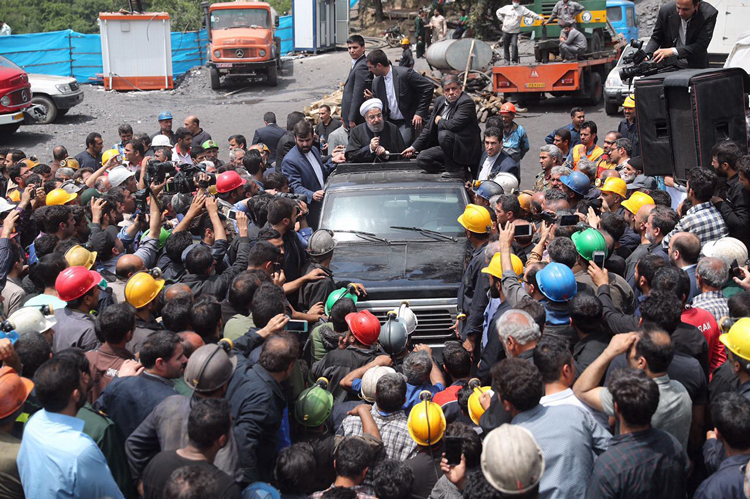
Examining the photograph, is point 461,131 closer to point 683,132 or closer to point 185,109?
point 683,132

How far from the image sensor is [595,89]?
777 inches

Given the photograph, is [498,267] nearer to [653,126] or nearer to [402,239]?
[402,239]

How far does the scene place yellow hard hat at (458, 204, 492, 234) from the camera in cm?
624

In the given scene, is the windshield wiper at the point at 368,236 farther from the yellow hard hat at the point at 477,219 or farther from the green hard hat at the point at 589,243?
the green hard hat at the point at 589,243

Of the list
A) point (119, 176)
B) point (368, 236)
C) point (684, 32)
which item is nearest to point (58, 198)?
point (119, 176)

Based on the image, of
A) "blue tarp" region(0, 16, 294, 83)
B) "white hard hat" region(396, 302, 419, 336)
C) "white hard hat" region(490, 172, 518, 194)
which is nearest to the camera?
"white hard hat" region(396, 302, 419, 336)

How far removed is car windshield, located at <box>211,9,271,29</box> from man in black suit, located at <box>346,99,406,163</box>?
1882 cm

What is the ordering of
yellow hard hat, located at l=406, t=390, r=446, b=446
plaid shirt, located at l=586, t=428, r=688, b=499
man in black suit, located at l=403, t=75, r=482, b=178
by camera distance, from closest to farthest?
plaid shirt, located at l=586, t=428, r=688, b=499, yellow hard hat, located at l=406, t=390, r=446, b=446, man in black suit, located at l=403, t=75, r=482, b=178

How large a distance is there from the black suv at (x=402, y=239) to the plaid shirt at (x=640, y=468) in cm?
315

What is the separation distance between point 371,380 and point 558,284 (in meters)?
1.34

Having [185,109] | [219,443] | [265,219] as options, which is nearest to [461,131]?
[265,219]

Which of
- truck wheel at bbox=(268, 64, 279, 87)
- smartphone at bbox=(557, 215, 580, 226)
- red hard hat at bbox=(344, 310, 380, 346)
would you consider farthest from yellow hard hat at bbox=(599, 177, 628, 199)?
truck wheel at bbox=(268, 64, 279, 87)

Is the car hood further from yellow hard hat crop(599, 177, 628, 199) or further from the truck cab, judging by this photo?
the truck cab

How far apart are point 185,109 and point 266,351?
69.1ft
